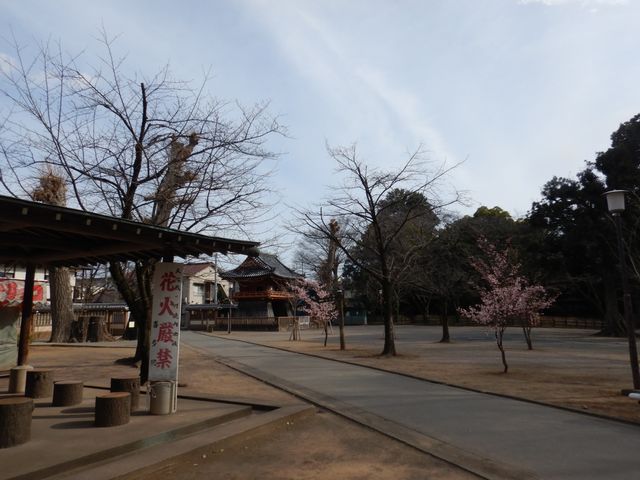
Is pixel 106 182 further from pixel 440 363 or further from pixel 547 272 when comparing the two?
pixel 547 272

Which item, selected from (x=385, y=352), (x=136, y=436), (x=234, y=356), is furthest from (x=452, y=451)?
(x=234, y=356)

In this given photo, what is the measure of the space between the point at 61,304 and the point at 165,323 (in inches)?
894

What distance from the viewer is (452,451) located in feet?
18.9

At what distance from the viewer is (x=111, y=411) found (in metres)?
6.25

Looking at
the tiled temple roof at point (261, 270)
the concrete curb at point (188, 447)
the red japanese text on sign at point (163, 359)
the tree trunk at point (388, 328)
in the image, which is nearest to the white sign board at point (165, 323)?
the red japanese text on sign at point (163, 359)

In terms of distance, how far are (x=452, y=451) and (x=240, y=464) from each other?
8.51 ft

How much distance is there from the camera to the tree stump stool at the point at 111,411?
6.21 m

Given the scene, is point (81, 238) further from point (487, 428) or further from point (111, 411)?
point (487, 428)

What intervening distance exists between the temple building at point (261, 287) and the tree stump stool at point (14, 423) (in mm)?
42901

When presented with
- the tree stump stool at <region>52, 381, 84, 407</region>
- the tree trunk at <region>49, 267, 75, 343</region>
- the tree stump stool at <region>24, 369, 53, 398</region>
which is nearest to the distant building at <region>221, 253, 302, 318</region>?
the tree trunk at <region>49, 267, 75, 343</region>

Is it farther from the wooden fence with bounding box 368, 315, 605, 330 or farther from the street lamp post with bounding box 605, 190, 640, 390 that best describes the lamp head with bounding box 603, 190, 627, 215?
the wooden fence with bounding box 368, 315, 605, 330

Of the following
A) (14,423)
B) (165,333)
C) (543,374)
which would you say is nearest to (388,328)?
(543,374)

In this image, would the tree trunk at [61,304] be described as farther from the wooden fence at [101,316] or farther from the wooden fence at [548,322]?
the wooden fence at [548,322]

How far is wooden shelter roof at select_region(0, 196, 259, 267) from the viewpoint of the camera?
563 cm
